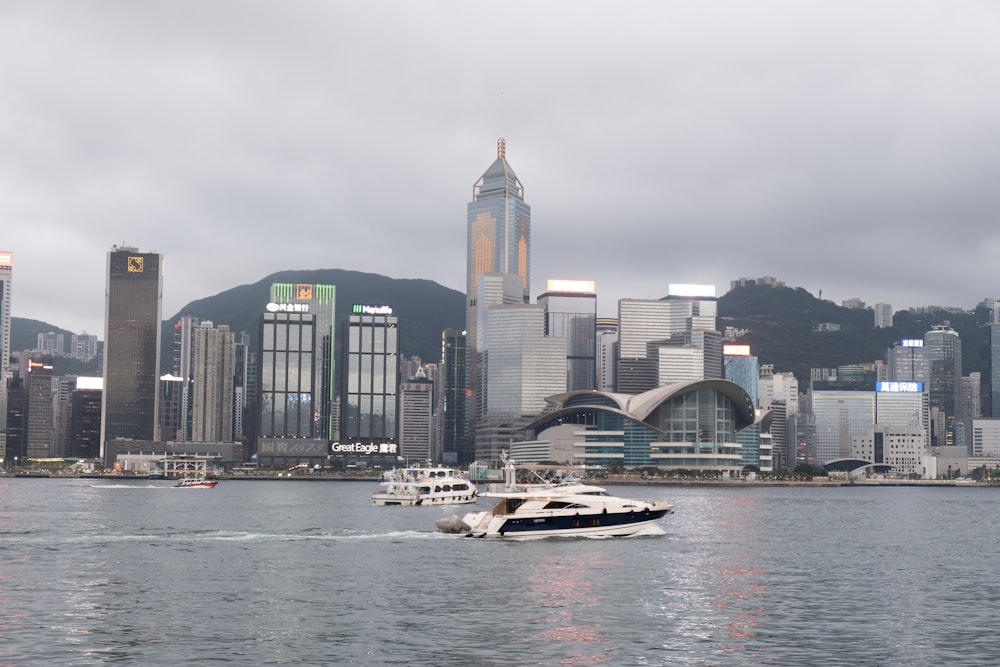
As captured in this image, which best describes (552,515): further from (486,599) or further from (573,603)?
(573,603)

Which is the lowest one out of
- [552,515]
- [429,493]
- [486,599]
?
[429,493]

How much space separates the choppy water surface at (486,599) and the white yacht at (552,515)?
1.33 meters

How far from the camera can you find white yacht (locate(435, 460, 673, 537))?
89000mm

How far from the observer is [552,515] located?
88.9 m

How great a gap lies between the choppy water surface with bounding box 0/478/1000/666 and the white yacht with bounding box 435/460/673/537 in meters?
1.33

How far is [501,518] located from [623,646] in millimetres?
41020

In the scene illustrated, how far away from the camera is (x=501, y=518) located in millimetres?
88750

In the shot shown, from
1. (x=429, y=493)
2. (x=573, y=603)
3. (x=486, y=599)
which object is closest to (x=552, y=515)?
(x=486, y=599)

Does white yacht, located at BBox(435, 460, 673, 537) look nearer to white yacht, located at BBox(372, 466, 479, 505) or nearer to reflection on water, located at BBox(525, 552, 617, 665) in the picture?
reflection on water, located at BBox(525, 552, 617, 665)

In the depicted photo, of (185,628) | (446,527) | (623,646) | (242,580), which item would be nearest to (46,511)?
(446,527)

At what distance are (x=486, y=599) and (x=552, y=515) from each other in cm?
2930

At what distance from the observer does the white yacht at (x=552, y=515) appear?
89000 mm

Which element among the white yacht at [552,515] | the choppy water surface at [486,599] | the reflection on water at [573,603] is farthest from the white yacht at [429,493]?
the reflection on water at [573,603]

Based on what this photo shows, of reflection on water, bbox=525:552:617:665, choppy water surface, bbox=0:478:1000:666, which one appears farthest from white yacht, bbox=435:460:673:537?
reflection on water, bbox=525:552:617:665
